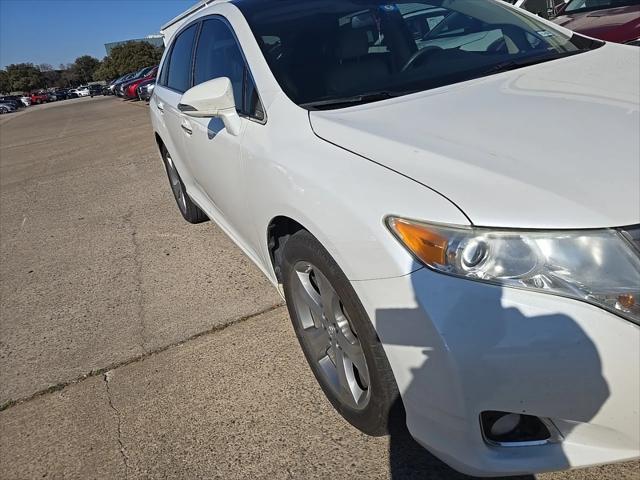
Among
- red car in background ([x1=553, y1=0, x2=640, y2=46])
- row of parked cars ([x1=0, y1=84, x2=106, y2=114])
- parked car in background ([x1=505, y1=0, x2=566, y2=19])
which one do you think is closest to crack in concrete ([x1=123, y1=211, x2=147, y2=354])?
red car in background ([x1=553, y1=0, x2=640, y2=46])

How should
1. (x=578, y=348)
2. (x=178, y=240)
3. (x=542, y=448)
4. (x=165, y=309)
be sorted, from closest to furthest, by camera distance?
(x=578, y=348)
(x=542, y=448)
(x=165, y=309)
(x=178, y=240)

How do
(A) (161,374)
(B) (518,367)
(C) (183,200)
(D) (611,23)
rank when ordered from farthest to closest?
(D) (611,23) → (C) (183,200) → (A) (161,374) → (B) (518,367)

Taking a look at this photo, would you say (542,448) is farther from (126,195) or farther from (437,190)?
(126,195)

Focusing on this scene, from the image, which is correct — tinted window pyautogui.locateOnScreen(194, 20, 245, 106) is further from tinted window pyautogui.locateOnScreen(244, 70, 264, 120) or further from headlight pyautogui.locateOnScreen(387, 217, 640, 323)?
headlight pyautogui.locateOnScreen(387, 217, 640, 323)

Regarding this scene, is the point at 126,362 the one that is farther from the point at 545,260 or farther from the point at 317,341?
the point at 545,260

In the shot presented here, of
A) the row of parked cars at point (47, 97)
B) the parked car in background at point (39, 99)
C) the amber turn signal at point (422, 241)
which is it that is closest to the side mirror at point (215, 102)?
the amber turn signal at point (422, 241)

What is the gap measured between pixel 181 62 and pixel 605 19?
4099 millimetres

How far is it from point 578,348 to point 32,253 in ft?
15.7

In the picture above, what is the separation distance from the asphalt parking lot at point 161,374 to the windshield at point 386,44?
4.34 feet

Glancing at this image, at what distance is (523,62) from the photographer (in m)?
2.31

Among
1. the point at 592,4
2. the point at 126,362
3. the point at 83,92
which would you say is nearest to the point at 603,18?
the point at 592,4

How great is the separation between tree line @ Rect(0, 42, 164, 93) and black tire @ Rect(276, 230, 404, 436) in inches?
3193

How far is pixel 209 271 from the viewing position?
12.4 feet

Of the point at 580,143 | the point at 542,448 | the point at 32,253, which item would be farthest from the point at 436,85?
the point at 32,253
